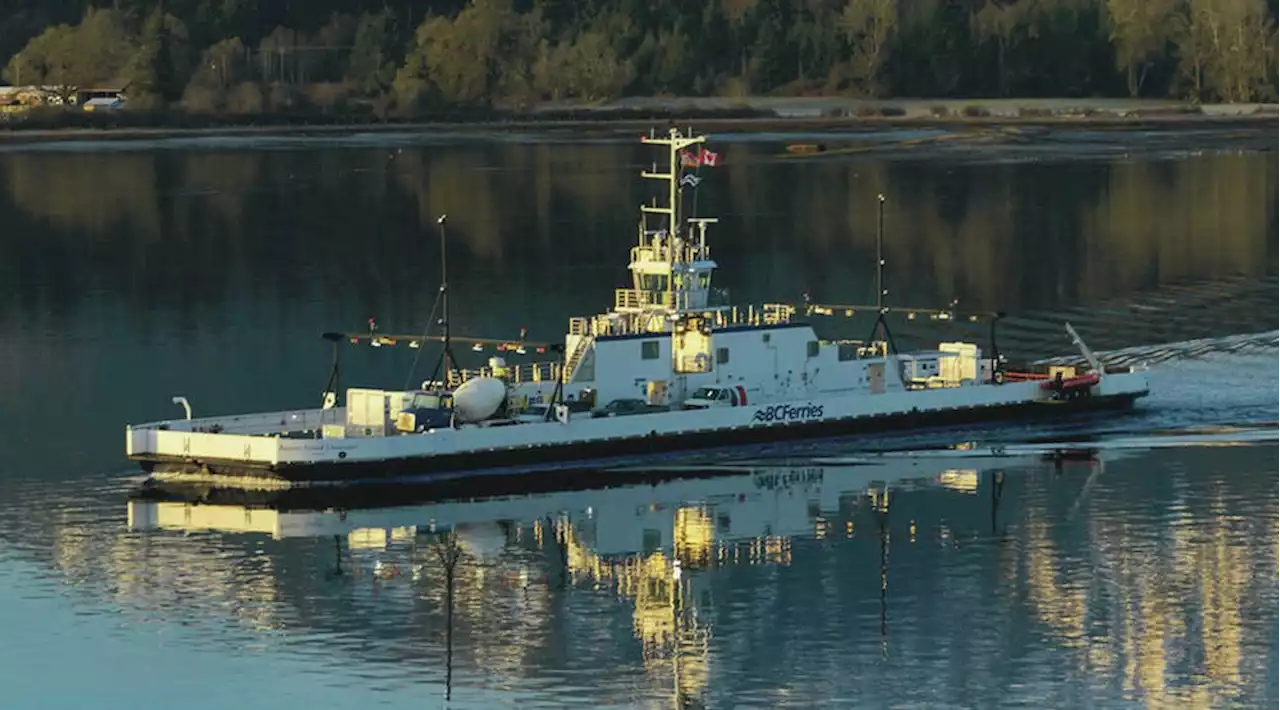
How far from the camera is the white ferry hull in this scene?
76125mm

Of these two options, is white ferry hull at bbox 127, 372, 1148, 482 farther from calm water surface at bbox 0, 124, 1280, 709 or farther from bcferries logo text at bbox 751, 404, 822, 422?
calm water surface at bbox 0, 124, 1280, 709

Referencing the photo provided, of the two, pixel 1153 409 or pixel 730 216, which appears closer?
pixel 1153 409

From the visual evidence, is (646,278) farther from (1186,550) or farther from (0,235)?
(0,235)

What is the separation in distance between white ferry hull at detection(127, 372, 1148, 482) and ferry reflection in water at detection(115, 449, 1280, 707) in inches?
30.8

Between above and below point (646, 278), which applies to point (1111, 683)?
below

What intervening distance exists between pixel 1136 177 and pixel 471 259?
59.0m

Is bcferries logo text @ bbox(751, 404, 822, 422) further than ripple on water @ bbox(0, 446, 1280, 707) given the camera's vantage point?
Yes

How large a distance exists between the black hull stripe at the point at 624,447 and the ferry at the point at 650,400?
0.04 metres

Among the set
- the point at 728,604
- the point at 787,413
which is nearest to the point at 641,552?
the point at 728,604

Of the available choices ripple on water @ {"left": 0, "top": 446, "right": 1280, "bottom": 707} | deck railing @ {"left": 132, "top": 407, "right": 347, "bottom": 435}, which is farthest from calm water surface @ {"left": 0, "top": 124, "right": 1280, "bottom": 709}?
deck railing @ {"left": 132, "top": 407, "right": 347, "bottom": 435}

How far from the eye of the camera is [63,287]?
129 metres

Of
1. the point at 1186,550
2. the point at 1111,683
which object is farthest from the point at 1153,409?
the point at 1111,683

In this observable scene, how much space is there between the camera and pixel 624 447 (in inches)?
3150

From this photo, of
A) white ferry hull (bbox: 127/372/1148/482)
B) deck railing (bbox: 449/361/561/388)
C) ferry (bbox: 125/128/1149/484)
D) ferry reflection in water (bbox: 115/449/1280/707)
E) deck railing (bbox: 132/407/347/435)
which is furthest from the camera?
deck railing (bbox: 449/361/561/388)
